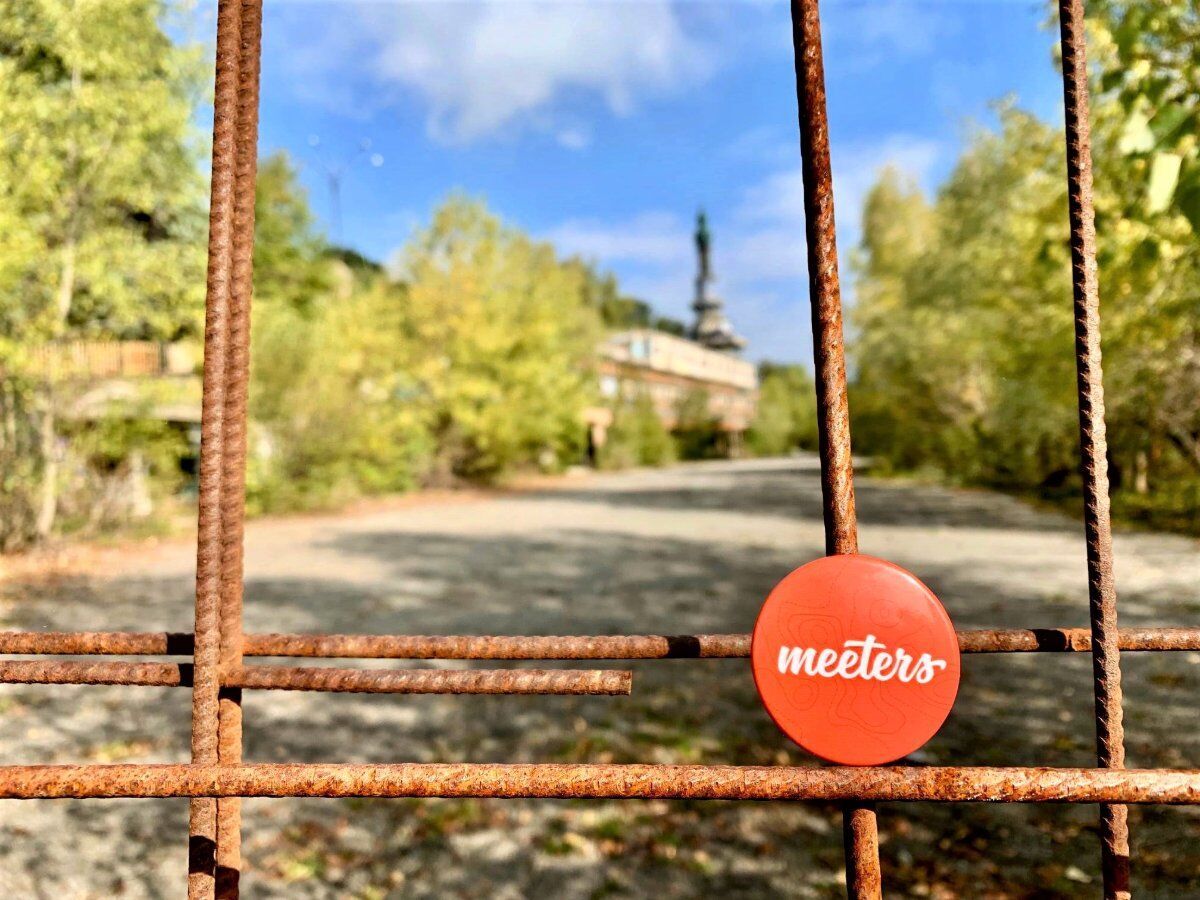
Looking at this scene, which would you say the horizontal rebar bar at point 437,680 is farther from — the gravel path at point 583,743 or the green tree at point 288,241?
the green tree at point 288,241

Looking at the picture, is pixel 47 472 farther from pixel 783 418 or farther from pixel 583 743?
pixel 783 418

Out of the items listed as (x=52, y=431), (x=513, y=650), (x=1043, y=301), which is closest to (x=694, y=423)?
(x=1043, y=301)

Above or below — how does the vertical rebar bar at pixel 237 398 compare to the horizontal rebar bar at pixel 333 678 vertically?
above

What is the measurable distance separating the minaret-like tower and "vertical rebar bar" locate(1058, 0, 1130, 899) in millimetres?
113338

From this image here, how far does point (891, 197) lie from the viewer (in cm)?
3516

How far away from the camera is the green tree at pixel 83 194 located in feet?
35.2

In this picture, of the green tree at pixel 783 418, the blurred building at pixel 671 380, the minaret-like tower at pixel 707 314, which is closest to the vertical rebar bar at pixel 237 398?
the blurred building at pixel 671 380

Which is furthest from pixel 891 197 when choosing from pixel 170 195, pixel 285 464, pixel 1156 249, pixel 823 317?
pixel 823 317

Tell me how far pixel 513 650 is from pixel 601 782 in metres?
0.33

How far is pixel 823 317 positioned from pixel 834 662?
44 centimetres

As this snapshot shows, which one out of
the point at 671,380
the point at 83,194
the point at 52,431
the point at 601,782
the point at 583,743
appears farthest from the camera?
the point at 671,380

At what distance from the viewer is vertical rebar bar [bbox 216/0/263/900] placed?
117 cm

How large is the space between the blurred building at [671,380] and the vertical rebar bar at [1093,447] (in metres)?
43.1

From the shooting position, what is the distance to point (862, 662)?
0.91 m
